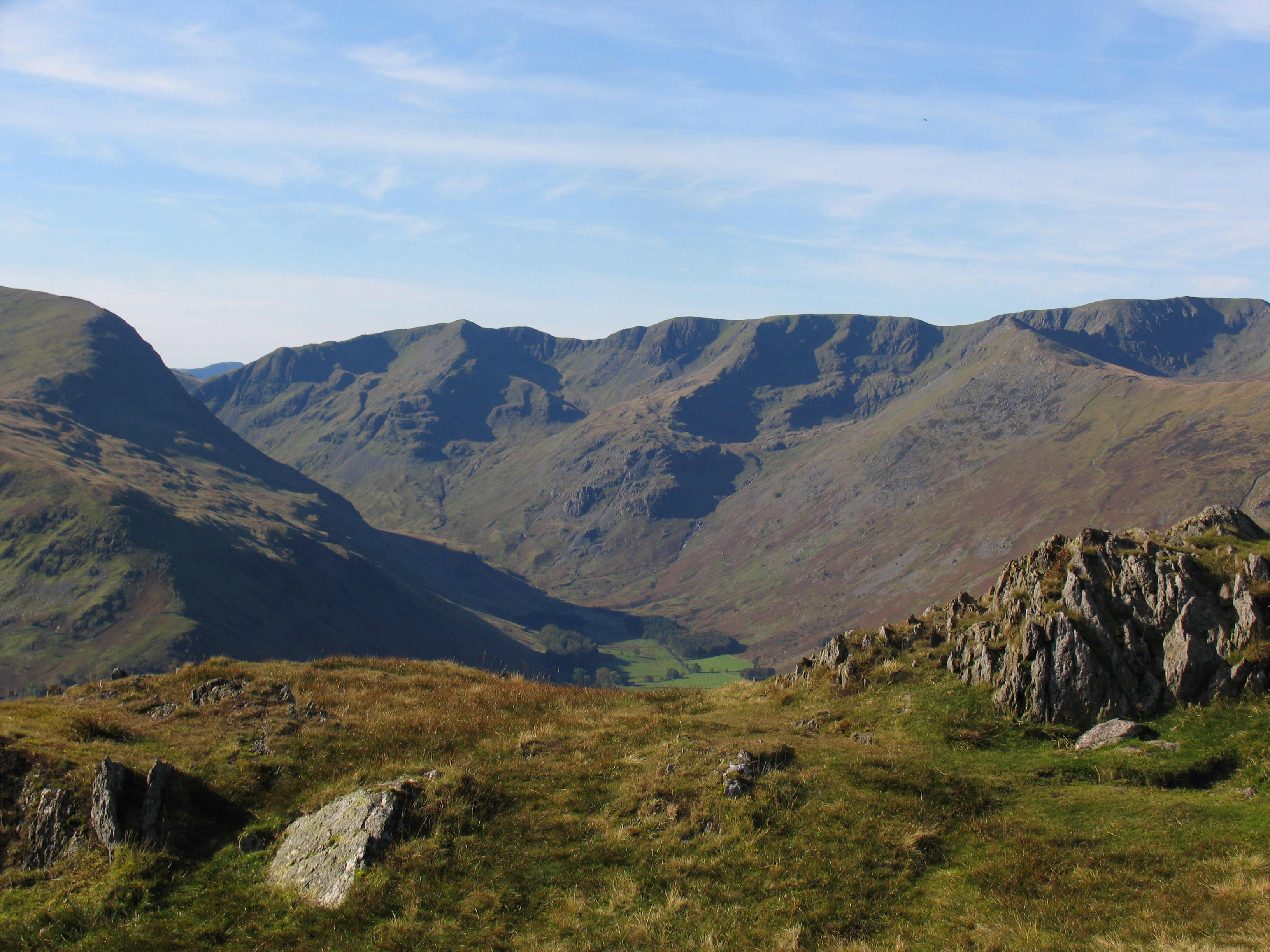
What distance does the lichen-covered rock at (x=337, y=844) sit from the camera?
699 inches

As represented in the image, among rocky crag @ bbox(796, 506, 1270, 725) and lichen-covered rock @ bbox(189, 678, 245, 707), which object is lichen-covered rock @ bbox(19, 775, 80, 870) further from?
rocky crag @ bbox(796, 506, 1270, 725)

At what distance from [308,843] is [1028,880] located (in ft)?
54.1

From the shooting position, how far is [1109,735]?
2489cm

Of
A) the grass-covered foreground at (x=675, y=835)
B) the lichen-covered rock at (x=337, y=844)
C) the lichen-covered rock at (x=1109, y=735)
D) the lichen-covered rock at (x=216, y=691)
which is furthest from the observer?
the lichen-covered rock at (x=216, y=691)

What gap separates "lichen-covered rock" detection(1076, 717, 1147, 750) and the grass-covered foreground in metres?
0.77

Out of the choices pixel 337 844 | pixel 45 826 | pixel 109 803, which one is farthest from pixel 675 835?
pixel 45 826

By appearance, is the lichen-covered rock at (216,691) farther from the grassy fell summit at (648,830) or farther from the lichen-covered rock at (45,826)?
the lichen-covered rock at (45,826)

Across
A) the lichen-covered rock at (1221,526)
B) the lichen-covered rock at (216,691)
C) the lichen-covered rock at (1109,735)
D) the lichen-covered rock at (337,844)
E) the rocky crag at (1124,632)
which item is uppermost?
the lichen-covered rock at (1221,526)

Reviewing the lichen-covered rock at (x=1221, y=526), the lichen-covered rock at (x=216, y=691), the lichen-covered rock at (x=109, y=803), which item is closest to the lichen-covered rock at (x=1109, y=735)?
the lichen-covered rock at (x=1221, y=526)

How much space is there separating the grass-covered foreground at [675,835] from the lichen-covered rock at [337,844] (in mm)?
480

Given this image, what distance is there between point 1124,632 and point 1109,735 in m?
4.73

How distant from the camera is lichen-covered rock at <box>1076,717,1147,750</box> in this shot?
80.6ft

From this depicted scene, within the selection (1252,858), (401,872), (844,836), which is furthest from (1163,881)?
(401,872)

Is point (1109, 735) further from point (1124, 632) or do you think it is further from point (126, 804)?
point (126, 804)
